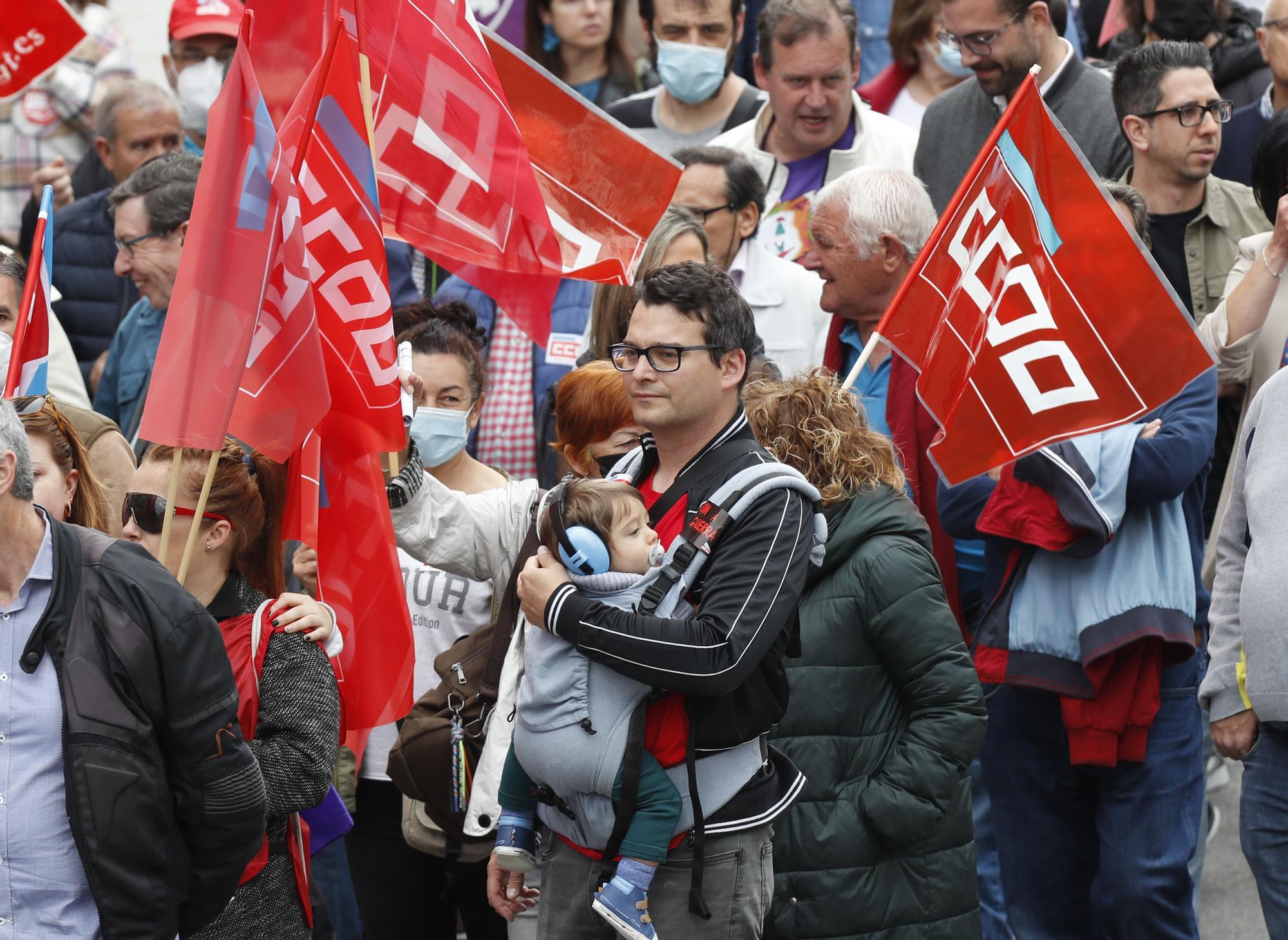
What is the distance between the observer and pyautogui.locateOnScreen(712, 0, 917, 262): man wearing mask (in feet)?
23.1

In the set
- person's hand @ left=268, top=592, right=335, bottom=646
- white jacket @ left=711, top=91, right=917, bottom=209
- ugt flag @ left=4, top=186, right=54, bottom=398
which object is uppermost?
white jacket @ left=711, top=91, right=917, bottom=209

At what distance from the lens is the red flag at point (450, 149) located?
4.93 m

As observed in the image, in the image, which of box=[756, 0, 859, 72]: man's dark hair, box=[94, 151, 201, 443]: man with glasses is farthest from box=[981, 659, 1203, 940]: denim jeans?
box=[94, 151, 201, 443]: man with glasses

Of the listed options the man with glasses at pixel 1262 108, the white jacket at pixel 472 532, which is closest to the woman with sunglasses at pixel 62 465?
the white jacket at pixel 472 532

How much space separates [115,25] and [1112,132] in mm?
5868

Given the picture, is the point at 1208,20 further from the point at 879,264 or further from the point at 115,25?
the point at 115,25

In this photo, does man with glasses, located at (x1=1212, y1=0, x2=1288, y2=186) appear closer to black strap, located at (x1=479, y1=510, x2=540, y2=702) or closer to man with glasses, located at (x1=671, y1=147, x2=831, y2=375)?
man with glasses, located at (x1=671, y1=147, x2=831, y2=375)

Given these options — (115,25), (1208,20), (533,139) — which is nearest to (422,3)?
(533,139)

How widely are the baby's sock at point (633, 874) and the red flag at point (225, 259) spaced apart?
4.39ft

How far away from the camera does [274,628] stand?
393 cm

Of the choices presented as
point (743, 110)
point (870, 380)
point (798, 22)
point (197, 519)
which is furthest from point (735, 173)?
point (197, 519)

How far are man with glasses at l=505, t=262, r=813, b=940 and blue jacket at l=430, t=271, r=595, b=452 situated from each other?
257 cm

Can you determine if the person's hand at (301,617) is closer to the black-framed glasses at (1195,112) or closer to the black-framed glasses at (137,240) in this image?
the black-framed glasses at (137,240)

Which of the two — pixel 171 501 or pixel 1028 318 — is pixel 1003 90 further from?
pixel 171 501
